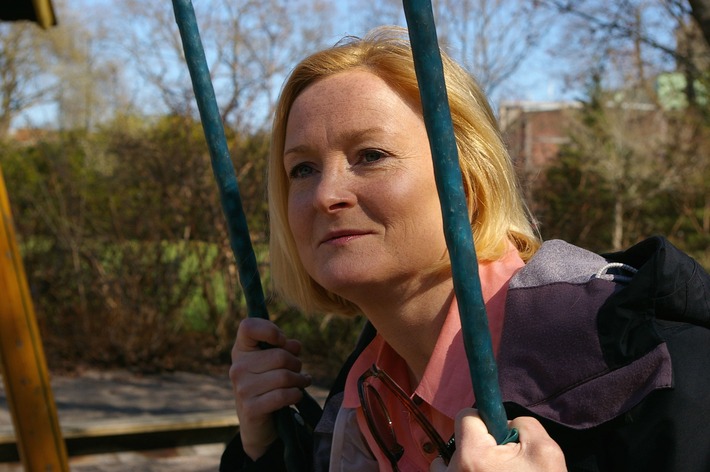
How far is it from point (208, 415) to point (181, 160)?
331cm

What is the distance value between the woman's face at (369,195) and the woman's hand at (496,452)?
403mm

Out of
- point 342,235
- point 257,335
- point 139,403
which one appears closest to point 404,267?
point 342,235

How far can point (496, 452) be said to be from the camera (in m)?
0.97

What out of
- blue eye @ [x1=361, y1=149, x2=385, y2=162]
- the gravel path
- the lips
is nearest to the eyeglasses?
the lips

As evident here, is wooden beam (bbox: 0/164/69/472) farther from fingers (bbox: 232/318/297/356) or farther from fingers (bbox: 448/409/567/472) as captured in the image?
fingers (bbox: 448/409/567/472)

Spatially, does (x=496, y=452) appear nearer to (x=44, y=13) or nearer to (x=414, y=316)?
(x=414, y=316)

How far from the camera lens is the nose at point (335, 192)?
1.35m

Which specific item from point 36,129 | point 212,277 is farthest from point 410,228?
point 36,129

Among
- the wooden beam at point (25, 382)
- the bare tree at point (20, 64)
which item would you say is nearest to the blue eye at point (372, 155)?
the wooden beam at point (25, 382)

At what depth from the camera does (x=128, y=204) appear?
8914 millimetres

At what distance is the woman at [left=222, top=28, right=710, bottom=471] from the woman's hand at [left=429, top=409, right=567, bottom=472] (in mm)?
161

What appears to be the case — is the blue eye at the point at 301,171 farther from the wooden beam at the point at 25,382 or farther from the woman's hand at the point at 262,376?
the wooden beam at the point at 25,382

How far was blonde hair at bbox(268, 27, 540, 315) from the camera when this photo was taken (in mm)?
1461

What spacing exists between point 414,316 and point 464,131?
0.34m
